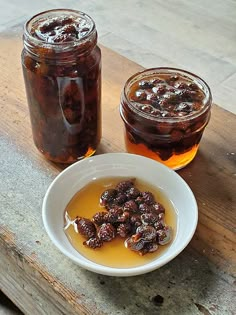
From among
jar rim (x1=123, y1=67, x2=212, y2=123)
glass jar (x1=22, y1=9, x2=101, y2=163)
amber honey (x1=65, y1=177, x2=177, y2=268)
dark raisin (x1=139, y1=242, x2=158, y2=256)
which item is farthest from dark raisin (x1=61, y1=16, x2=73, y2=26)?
dark raisin (x1=139, y1=242, x2=158, y2=256)

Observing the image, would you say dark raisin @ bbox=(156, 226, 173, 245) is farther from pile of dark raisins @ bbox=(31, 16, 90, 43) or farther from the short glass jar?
pile of dark raisins @ bbox=(31, 16, 90, 43)

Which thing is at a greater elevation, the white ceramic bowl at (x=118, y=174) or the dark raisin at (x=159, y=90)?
the dark raisin at (x=159, y=90)

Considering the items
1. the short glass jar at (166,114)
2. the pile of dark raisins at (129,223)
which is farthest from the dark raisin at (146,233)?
the short glass jar at (166,114)

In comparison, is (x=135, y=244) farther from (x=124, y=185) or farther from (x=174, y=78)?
(x=174, y=78)

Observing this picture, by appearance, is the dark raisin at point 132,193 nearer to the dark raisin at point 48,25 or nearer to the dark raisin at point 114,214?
the dark raisin at point 114,214

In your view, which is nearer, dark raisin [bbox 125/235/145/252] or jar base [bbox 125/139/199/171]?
dark raisin [bbox 125/235/145/252]

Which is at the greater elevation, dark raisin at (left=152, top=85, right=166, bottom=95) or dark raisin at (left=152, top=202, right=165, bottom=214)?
dark raisin at (left=152, top=85, right=166, bottom=95)
